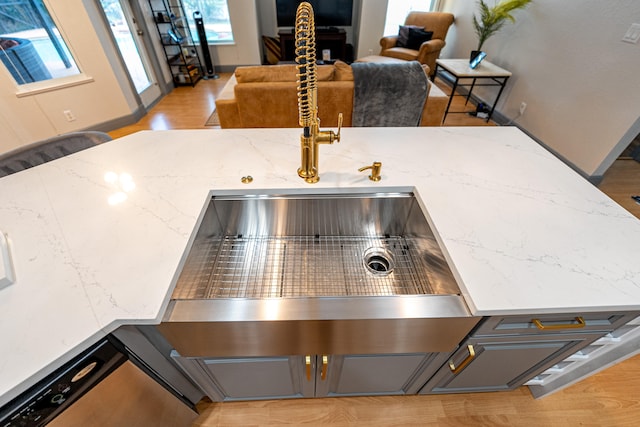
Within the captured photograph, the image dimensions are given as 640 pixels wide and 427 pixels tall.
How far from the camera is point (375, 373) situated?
3.11ft

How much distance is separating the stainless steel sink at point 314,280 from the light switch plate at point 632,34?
255 cm

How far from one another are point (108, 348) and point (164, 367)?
25cm

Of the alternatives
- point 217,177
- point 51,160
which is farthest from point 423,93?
point 51,160

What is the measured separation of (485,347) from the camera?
79 cm

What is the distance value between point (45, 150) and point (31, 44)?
8.32ft

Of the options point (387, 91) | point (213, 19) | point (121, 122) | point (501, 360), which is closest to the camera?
point (501, 360)

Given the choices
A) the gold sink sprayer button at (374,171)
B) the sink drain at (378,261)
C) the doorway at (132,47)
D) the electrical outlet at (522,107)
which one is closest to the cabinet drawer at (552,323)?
the sink drain at (378,261)

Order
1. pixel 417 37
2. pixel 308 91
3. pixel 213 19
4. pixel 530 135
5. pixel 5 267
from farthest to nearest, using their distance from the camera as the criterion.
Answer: pixel 213 19, pixel 417 37, pixel 530 135, pixel 308 91, pixel 5 267

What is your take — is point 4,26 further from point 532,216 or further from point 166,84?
point 532,216

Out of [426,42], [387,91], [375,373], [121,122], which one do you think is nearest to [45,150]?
[375,373]

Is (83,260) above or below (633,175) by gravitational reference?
above

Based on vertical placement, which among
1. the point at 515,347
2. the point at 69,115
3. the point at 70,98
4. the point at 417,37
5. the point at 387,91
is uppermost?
the point at 417,37

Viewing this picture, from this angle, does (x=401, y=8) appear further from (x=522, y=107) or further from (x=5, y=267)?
(x=5, y=267)

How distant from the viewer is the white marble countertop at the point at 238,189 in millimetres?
567
